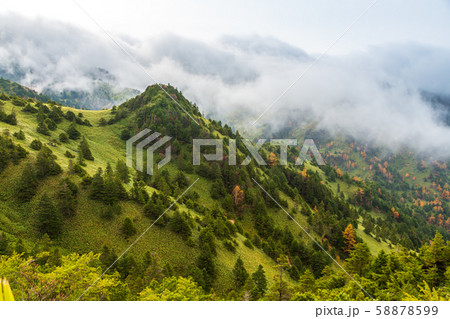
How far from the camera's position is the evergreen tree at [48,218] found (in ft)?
137

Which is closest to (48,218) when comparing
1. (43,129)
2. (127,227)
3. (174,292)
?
(127,227)

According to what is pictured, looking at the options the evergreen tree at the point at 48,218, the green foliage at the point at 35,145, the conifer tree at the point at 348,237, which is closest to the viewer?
the evergreen tree at the point at 48,218

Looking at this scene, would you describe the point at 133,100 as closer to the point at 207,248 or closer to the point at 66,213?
the point at 66,213

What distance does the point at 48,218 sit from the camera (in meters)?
41.8

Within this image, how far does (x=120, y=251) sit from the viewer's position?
43781 millimetres

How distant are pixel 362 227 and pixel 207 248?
97.0 m

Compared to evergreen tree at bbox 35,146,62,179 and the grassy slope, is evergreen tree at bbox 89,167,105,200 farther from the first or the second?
evergreen tree at bbox 35,146,62,179

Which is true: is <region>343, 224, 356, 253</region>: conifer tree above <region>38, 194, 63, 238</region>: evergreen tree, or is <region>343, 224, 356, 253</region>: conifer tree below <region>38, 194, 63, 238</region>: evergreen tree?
below

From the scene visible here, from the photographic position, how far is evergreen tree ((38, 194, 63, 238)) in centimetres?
4162

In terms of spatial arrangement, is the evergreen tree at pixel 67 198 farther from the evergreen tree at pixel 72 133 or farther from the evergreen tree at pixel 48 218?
the evergreen tree at pixel 72 133

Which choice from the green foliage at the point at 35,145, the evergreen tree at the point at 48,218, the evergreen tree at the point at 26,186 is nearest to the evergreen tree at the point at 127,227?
the evergreen tree at the point at 48,218

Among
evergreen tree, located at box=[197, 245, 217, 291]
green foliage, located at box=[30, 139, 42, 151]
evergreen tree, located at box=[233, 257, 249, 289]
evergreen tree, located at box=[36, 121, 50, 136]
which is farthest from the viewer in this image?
evergreen tree, located at box=[36, 121, 50, 136]
